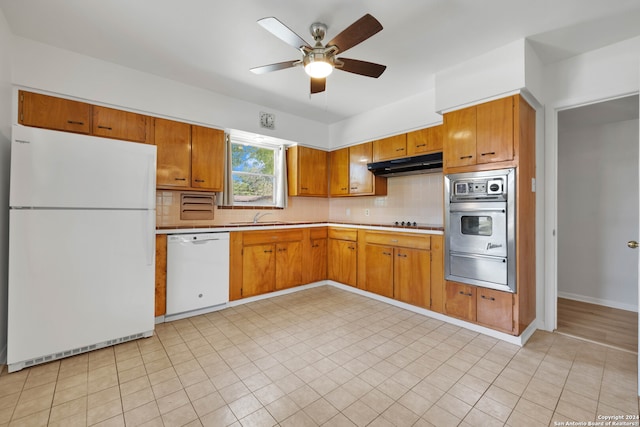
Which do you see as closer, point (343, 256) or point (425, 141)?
point (425, 141)

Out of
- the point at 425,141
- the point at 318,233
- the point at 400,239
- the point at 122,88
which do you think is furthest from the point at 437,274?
the point at 122,88

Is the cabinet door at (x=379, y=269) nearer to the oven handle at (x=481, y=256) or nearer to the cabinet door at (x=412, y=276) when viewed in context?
the cabinet door at (x=412, y=276)

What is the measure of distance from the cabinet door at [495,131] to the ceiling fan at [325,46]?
1.17 meters

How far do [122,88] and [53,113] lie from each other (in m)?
0.63

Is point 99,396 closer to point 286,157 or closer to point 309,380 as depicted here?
point 309,380

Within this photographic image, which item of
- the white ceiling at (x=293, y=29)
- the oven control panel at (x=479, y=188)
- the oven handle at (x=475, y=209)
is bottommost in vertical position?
the oven handle at (x=475, y=209)

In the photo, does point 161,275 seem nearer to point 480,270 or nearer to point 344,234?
point 344,234

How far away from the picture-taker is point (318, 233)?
4.20 metres

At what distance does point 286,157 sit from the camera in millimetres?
4414

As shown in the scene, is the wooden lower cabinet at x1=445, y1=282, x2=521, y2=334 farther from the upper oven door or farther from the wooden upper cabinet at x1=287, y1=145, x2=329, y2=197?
the wooden upper cabinet at x1=287, y1=145, x2=329, y2=197

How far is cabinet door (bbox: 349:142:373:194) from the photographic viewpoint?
4045 millimetres

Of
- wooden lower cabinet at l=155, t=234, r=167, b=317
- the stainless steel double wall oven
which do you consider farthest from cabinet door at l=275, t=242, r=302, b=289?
the stainless steel double wall oven

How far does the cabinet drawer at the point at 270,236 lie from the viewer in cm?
346

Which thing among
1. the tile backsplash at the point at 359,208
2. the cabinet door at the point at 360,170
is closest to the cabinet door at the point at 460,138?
the tile backsplash at the point at 359,208
